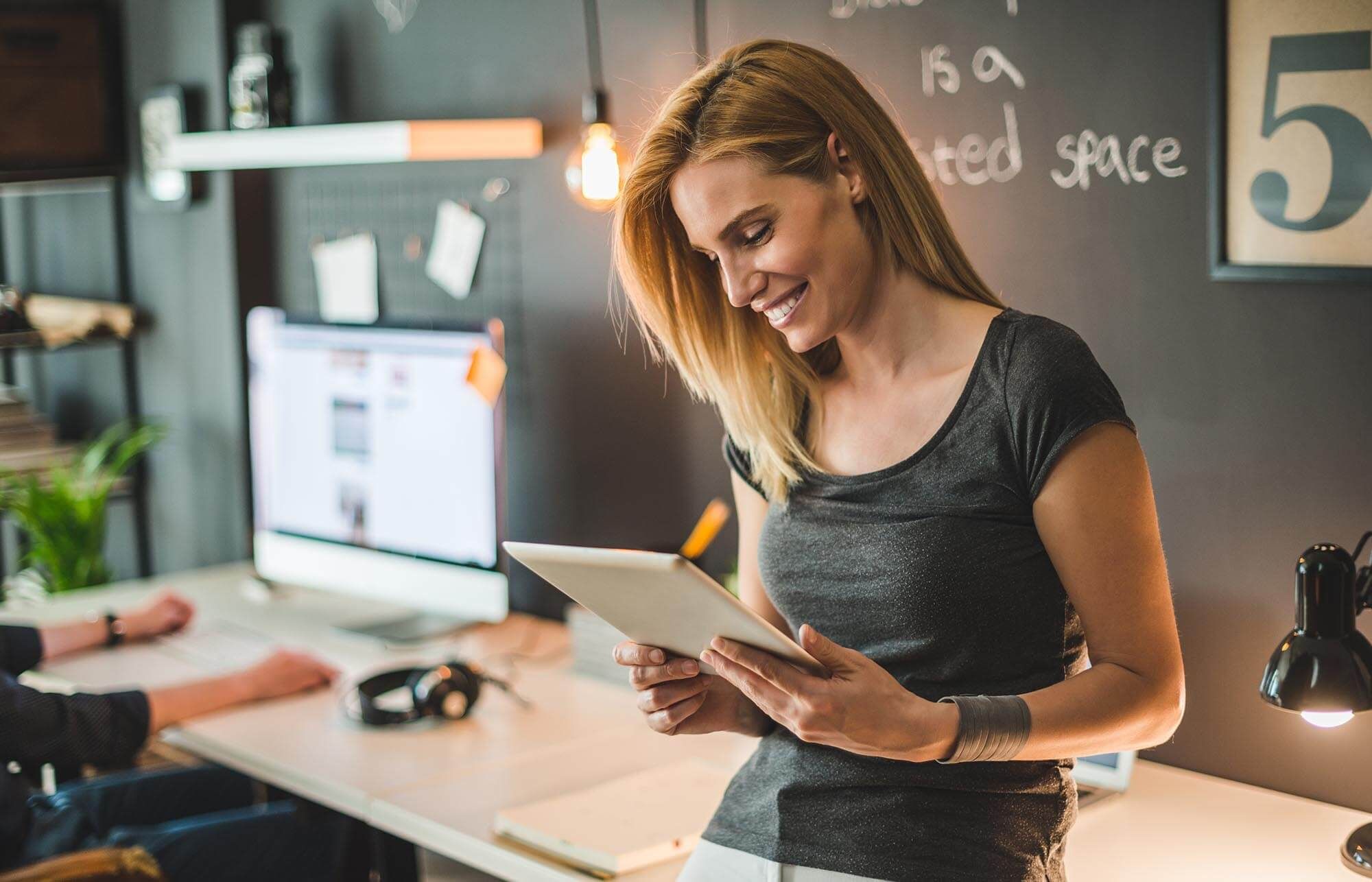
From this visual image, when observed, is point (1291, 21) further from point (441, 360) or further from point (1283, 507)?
point (441, 360)

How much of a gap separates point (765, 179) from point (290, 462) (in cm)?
148

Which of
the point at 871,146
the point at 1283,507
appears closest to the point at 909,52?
the point at 871,146

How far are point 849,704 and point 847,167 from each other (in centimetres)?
50

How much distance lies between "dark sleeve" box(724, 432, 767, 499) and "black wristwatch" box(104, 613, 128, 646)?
1.29 metres

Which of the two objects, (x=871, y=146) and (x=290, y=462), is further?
(x=290, y=462)

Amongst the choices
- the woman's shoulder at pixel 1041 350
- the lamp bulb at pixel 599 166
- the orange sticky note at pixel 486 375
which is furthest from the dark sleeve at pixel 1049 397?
the orange sticky note at pixel 486 375

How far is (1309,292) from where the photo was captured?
149cm

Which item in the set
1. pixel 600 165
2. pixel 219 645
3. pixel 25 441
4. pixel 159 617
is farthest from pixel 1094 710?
pixel 25 441

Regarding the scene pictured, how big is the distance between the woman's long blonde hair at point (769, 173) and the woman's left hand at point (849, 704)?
0.31 metres

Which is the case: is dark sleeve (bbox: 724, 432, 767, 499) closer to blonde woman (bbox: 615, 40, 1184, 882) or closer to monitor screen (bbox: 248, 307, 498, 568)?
blonde woman (bbox: 615, 40, 1184, 882)

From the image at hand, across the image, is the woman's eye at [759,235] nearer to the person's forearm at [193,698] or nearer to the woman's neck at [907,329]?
the woman's neck at [907,329]

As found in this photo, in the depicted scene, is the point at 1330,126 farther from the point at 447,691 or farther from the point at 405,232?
the point at 405,232

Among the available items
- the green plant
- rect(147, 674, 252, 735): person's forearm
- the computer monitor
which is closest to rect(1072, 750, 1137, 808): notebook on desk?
the computer monitor

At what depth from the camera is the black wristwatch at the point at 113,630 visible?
7.54 ft
